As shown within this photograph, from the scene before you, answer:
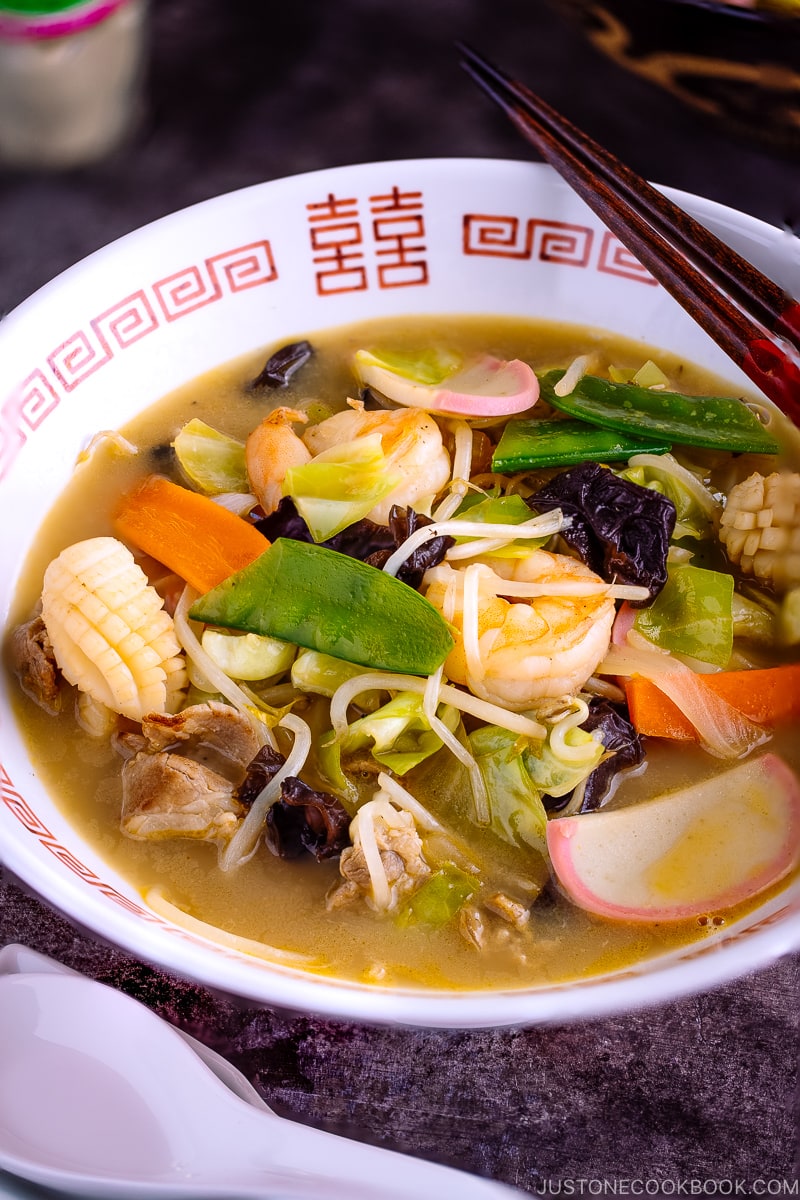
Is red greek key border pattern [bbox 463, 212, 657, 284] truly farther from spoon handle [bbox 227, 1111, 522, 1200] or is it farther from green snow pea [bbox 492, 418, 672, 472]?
spoon handle [bbox 227, 1111, 522, 1200]

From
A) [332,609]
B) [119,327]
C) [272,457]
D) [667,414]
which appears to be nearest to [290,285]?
[119,327]

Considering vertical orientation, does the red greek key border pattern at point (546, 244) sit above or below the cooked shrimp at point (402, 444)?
above

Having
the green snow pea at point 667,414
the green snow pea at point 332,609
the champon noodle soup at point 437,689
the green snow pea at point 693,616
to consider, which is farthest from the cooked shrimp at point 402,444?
the green snow pea at point 693,616

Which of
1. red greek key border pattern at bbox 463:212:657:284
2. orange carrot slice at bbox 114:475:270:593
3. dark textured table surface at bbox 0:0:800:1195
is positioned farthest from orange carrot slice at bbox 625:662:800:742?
red greek key border pattern at bbox 463:212:657:284

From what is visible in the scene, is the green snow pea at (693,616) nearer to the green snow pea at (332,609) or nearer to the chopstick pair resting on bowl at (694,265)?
the chopstick pair resting on bowl at (694,265)

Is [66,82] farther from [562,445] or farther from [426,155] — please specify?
[562,445]

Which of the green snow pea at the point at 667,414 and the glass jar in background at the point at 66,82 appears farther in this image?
the glass jar in background at the point at 66,82

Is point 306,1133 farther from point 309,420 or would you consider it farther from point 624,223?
point 624,223
